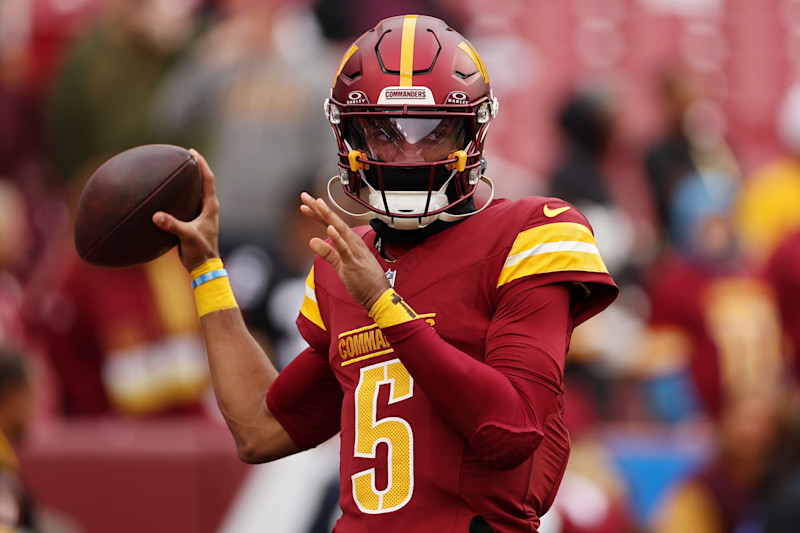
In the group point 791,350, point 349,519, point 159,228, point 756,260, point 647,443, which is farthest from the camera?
point 756,260

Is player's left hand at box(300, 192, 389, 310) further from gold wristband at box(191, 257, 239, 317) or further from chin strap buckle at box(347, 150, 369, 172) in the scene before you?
gold wristband at box(191, 257, 239, 317)

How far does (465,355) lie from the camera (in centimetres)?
278

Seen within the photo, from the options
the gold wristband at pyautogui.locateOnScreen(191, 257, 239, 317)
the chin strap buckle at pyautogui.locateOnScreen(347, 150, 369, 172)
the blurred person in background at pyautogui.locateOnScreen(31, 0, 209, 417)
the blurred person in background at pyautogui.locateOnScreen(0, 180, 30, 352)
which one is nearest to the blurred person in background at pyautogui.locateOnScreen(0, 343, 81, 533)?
the blurred person in background at pyautogui.locateOnScreen(31, 0, 209, 417)

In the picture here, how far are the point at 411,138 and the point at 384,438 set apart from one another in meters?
0.63

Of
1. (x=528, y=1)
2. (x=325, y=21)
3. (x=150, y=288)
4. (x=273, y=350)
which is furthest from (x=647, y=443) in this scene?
(x=528, y=1)

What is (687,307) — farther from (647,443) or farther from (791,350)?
(647,443)

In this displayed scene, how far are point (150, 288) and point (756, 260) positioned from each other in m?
3.71

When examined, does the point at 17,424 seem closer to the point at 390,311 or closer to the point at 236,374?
the point at 236,374

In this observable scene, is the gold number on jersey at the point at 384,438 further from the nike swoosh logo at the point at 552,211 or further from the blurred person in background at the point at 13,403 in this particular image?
the blurred person in background at the point at 13,403

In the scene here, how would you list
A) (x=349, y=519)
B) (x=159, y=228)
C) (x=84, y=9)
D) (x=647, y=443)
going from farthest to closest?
(x=84, y=9) → (x=647, y=443) → (x=159, y=228) → (x=349, y=519)

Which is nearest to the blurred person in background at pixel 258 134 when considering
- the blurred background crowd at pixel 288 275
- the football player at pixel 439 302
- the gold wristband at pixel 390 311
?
the blurred background crowd at pixel 288 275

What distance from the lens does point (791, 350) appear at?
7.49 m

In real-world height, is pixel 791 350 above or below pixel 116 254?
below

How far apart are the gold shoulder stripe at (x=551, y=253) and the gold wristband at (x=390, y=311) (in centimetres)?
25
